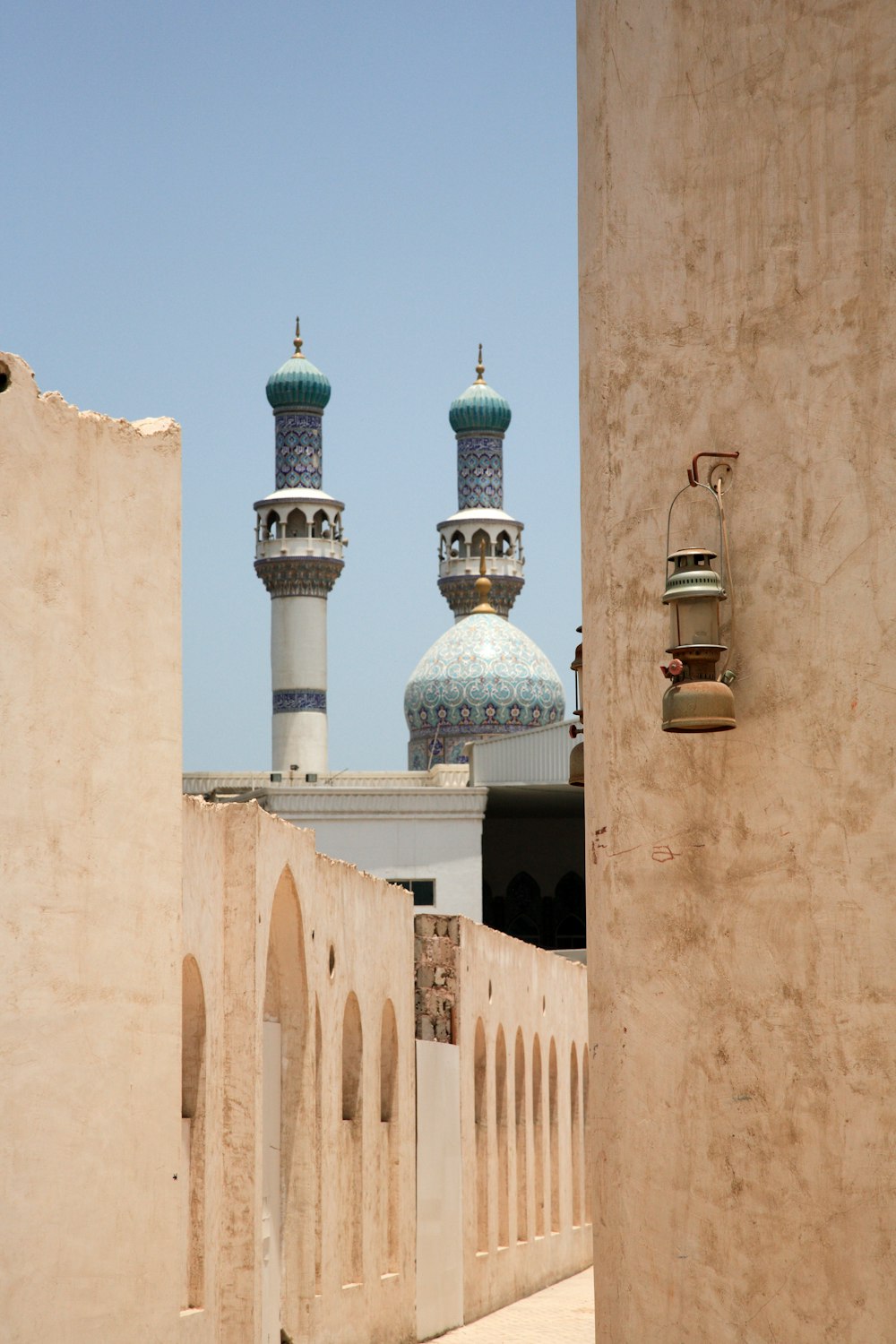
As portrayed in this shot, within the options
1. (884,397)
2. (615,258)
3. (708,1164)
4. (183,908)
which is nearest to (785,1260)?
(708,1164)

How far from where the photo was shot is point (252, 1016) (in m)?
10.0

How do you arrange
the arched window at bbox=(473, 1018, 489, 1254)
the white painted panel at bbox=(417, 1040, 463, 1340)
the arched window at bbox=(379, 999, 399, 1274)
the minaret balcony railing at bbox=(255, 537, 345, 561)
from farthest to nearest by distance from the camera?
the minaret balcony railing at bbox=(255, 537, 345, 561) < the arched window at bbox=(473, 1018, 489, 1254) < the white painted panel at bbox=(417, 1040, 463, 1340) < the arched window at bbox=(379, 999, 399, 1274)

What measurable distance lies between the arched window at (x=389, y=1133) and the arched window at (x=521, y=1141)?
4.60 m

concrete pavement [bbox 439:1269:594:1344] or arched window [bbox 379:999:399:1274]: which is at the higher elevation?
arched window [bbox 379:999:399:1274]

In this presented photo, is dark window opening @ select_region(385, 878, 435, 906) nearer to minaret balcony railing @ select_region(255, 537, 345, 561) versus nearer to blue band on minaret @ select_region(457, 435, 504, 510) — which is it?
minaret balcony railing @ select_region(255, 537, 345, 561)

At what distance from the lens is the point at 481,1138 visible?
17141mm

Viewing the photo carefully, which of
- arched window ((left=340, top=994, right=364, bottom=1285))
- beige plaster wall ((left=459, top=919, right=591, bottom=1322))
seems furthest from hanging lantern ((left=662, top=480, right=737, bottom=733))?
beige plaster wall ((left=459, top=919, right=591, bottom=1322))

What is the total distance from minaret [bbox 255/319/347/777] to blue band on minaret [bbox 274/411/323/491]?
0.02m

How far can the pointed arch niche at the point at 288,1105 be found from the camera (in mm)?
11148

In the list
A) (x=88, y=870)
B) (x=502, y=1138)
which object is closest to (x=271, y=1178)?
(x=88, y=870)

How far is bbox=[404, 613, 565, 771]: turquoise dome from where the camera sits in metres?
38.9

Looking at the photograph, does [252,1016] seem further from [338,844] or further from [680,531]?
[338,844]

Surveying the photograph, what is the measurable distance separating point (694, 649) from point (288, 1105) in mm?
6479

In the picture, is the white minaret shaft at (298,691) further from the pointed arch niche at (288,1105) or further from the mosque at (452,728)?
the pointed arch niche at (288,1105)
